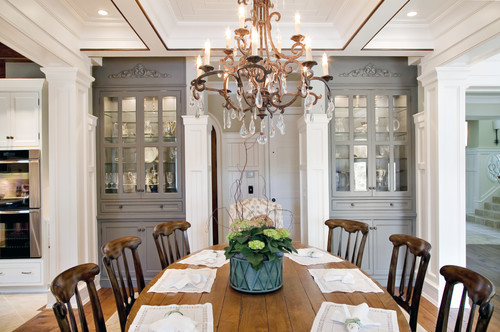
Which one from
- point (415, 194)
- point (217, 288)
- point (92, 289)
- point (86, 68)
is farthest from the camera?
point (415, 194)

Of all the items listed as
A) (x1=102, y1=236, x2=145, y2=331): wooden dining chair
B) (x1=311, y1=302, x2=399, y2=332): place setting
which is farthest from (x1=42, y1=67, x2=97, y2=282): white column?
(x1=311, y1=302, x2=399, y2=332): place setting

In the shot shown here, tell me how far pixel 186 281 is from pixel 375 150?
2886 millimetres

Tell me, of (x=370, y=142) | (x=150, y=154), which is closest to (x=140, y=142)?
(x=150, y=154)

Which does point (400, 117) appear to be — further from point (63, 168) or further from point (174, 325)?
point (63, 168)

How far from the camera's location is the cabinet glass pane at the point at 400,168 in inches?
145

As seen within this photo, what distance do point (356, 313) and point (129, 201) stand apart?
3.04 meters

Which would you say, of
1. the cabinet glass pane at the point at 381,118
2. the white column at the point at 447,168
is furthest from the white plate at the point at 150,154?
the white column at the point at 447,168

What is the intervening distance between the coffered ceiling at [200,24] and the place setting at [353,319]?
209 centimetres

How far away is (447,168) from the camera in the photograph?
3.16 metres

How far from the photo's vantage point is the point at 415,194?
3.62 meters

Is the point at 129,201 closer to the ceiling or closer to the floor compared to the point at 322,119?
closer to the floor

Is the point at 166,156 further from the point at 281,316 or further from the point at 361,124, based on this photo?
the point at 281,316

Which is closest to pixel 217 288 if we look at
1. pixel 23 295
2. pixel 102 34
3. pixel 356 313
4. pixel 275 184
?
pixel 356 313

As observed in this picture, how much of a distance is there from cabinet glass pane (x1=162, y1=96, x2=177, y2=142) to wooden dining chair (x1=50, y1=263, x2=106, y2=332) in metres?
2.42
